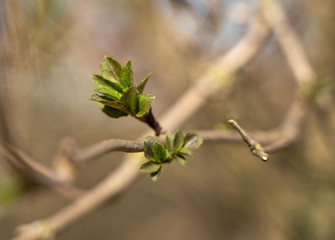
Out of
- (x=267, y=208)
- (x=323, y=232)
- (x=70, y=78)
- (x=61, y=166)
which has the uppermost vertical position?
(x=70, y=78)

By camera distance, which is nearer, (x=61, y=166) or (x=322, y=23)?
(x=61, y=166)

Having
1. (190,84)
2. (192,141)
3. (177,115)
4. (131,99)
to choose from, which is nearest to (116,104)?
(131,99)

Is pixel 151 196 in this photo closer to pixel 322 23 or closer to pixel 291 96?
pixel 291 96

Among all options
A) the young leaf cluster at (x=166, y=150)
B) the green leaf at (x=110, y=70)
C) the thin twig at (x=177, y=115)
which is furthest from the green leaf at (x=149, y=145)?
the thin twig at (x=177, y=115)

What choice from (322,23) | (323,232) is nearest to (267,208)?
(323,232)

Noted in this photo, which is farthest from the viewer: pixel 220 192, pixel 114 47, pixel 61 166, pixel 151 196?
pixel 151 196

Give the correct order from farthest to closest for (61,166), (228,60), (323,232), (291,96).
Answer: (291,96)
(323,232)
(228,60)
(61,166)

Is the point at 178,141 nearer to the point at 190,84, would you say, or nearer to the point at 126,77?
the point at 126,77
